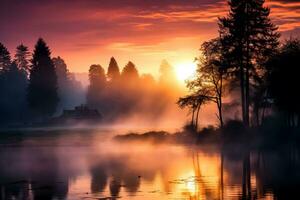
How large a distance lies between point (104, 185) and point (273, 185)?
32.9 ft

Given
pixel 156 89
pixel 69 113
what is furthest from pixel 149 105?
pixel 69 113

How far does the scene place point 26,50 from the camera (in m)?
165

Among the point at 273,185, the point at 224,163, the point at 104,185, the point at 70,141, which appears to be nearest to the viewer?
the point at 273,185

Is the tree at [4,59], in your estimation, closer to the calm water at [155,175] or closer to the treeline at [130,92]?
the treeline at [130,92]

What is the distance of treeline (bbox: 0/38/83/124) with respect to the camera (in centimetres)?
12606

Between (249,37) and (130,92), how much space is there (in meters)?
84.6

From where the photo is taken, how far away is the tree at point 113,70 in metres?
158

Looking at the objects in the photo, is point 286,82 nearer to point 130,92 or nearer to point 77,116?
point 77,116

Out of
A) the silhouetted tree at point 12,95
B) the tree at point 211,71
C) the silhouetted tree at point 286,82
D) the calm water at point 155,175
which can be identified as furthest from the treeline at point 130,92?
the calm water at point 155,175

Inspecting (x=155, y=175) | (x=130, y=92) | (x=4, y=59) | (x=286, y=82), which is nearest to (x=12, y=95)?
(x=4, y=59)

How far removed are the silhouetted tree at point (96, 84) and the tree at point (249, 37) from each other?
290ft

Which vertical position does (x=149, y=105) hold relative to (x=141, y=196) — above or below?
above

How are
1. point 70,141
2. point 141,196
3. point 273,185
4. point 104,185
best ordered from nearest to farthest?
1. point 141,196
2. point 273,185
3. point 104,185
4. point 70,141

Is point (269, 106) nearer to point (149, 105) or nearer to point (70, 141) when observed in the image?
point (70, 141)
